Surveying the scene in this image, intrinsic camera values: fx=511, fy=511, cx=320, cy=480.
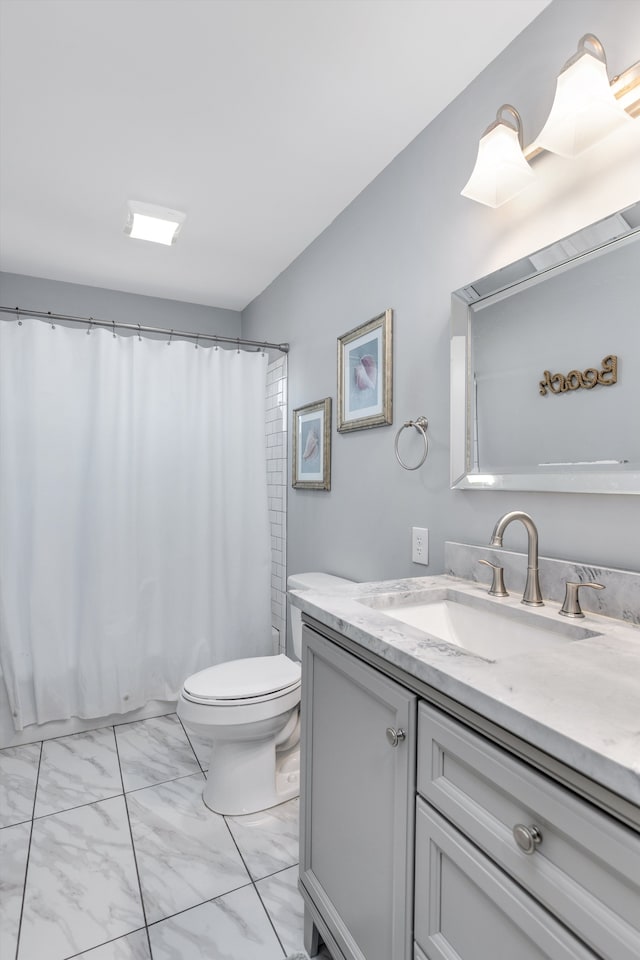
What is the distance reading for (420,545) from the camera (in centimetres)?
168

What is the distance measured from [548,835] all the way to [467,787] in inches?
5.7

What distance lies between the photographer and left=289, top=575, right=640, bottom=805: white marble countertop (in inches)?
21.4

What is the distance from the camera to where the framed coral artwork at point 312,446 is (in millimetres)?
2344

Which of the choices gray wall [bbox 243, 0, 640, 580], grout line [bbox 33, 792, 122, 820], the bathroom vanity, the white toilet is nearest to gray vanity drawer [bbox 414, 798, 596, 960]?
the bathroom vanity

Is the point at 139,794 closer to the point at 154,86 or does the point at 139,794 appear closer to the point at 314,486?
the point at 314,486

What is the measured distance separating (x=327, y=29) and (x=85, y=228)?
A: 1519mm

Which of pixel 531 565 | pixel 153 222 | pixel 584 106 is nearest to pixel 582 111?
pixel 584 106

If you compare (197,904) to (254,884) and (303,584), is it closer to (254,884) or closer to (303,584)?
(254,884)

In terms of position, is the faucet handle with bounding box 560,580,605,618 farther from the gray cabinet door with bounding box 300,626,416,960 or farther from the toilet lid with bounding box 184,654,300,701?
the toilet lid with bounding box 184,654,300,701

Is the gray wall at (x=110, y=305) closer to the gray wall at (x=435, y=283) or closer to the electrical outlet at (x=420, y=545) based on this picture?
the gray wall at (x=435, y=283)

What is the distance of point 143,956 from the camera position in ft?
4.16

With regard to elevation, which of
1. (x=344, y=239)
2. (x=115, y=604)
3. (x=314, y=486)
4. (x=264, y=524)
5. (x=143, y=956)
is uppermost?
(x=344, y=239)

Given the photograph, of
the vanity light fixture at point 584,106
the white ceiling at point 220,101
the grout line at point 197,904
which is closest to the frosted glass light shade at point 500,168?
the vanity light fixture at point 584,106

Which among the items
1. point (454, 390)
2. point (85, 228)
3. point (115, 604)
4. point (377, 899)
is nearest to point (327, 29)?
point (454, 390)
